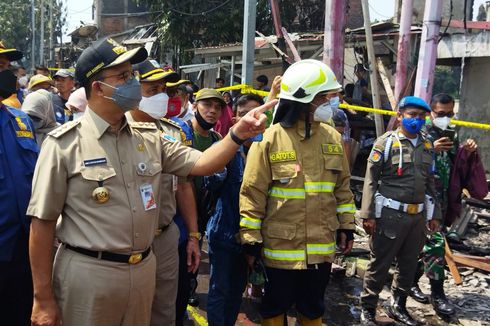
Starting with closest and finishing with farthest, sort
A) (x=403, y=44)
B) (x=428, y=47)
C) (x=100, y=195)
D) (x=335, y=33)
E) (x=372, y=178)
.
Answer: (x=100, y=195) → (x=372, y=178) → (x=428, y=47) → (x=403, y=44) → (x=335, y=33)

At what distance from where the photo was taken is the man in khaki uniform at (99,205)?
2092 mm

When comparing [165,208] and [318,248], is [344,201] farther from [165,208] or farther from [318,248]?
[165,208]

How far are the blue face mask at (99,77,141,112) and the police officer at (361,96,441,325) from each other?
8.05 feet

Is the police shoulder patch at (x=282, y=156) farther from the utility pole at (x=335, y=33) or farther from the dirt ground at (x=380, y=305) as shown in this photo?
the utility pole at (x=335, y=33)

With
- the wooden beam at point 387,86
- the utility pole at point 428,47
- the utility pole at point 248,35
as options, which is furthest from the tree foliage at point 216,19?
the utility pole at point 428,47

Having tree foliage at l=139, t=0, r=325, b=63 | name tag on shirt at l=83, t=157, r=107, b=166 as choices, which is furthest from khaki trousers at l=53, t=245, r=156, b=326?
tree foliage at l=139, t=0, r=325, b=63

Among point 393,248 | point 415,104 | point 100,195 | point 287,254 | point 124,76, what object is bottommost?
point 393,248

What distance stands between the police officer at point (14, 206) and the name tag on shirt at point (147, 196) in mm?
796

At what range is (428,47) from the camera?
605 cm

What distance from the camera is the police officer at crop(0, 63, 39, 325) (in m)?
2.55

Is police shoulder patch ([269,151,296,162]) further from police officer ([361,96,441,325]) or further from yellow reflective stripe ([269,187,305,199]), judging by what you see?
police officer ([361,96,441,325])

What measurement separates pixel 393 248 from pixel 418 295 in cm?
95

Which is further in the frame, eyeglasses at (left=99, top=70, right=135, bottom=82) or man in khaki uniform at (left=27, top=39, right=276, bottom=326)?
eyeglasses at (left=99, top=70, right=135, bottom=82)

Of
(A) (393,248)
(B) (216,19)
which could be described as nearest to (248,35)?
(A) (393,248)
